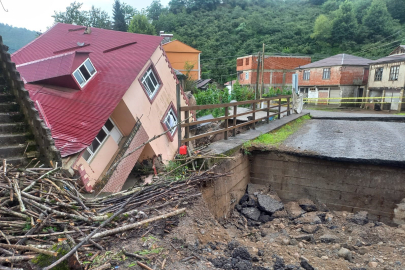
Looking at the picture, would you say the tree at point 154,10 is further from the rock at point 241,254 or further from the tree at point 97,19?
the rock at point 241,254

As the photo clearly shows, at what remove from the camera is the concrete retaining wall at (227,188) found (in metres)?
4.45

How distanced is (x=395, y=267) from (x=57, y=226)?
4349 mm

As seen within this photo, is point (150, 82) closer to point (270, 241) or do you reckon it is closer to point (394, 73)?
point (270, 241)

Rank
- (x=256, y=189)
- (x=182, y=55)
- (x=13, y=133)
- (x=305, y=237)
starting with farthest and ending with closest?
(x=182, y=55) < (x=256, y=189) < (x=13, y=133) < (x=305, y=237)

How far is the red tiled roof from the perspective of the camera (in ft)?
25.9

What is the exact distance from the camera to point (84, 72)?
34.0 ft

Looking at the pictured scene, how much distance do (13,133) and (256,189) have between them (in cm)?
555

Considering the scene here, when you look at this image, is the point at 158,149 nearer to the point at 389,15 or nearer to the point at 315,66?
the point at 315,66

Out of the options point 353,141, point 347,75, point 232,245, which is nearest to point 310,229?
point 232,245

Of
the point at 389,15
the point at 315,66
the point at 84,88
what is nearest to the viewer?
the point at 84,88

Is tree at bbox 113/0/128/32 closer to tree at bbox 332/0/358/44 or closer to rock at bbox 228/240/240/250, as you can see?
tree at bbox 332/0/358/44

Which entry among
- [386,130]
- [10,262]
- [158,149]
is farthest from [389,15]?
[10,262]

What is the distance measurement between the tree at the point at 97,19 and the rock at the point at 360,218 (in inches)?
2365

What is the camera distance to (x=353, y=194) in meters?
5.10
